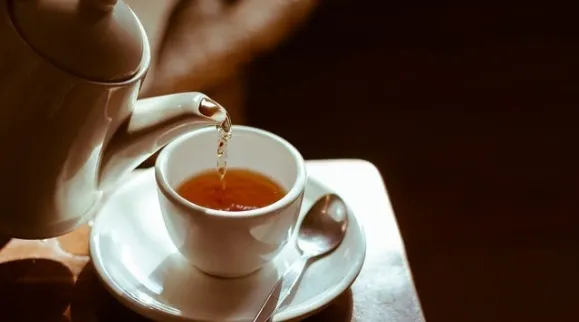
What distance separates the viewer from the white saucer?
57 centimetres

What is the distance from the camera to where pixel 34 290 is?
0.61m

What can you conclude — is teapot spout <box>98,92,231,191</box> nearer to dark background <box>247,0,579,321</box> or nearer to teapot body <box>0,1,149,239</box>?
teapot body <box>0,1,149,239</box>

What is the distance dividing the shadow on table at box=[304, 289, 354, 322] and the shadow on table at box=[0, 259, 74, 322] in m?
0.20

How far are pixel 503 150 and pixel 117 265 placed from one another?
1.21 m

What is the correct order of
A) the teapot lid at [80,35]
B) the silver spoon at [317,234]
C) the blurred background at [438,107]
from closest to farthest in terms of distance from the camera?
the teapot lid at [80,35] < the silver spoon at [317,234] < the blurred background at [438,107]

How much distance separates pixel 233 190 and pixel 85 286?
0.15 meters

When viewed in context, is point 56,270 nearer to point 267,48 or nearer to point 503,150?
point 267,48

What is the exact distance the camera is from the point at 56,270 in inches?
25.0

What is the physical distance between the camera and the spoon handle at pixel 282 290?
556 mm

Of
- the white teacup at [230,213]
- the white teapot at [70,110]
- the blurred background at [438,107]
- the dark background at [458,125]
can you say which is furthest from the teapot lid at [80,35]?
the dark background at [458,125]

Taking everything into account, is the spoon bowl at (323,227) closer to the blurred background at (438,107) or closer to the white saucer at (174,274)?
the white saucer at (174,274)

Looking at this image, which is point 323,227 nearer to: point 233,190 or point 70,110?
point 233,190

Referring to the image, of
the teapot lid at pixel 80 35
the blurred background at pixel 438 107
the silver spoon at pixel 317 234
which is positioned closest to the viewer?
the teapot lid at pixel 80 35

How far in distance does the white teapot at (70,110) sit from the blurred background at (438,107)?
58cm
